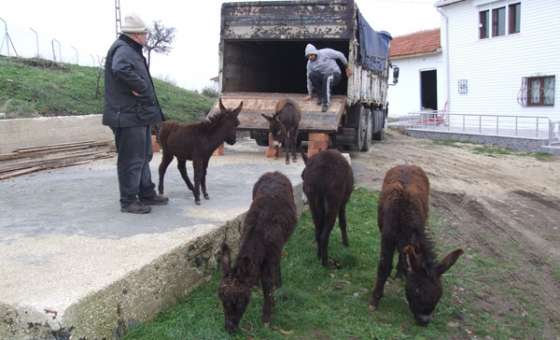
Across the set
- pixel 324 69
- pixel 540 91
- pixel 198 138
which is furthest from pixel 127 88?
pixel 540 91

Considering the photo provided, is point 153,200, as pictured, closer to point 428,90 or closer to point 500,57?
point 500,57

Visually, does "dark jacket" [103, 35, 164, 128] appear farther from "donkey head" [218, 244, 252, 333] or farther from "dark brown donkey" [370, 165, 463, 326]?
"dark brown donkey" [370, 165, 463, 326]

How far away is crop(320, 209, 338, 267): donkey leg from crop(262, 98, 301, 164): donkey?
4000 mm

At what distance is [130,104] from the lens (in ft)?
18.9

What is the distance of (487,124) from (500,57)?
287cm

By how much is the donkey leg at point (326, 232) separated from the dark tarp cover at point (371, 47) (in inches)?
296

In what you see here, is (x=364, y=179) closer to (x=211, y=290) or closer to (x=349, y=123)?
(x=349, y=123)

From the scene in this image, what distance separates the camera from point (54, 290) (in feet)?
12.0

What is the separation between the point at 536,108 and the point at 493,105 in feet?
6.84

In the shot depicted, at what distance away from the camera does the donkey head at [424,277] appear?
4.43 metres

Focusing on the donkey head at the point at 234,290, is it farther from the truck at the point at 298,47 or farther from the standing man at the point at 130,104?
the truck at the point at 298,47

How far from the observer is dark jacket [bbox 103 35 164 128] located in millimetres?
5590

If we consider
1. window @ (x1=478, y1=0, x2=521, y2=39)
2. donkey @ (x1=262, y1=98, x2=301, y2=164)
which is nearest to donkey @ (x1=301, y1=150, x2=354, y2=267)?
donkey @ (x1=262, y1=98, x2=301, y2=164)

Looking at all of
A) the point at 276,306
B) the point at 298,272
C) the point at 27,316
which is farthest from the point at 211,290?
the point at 27,316
